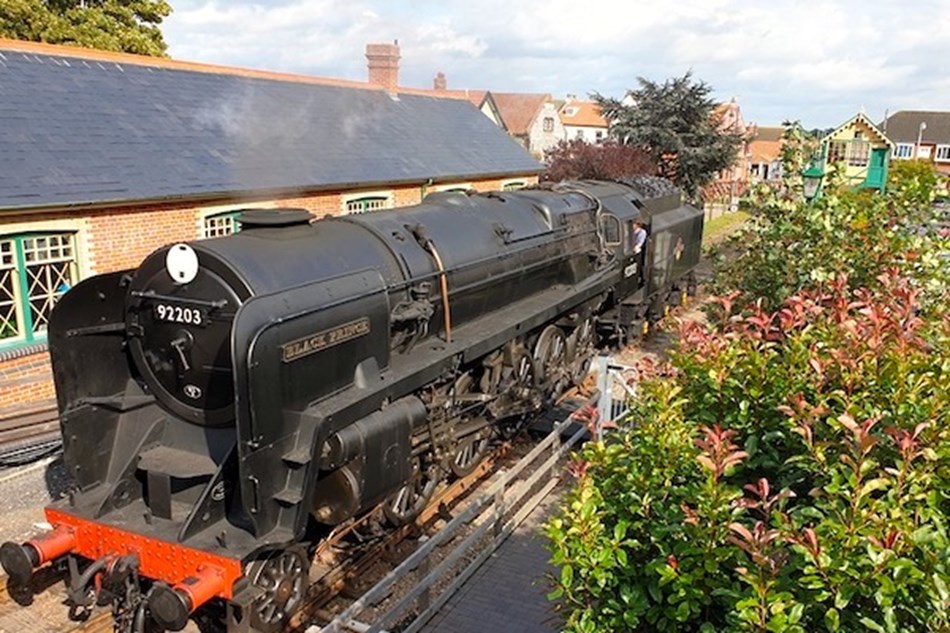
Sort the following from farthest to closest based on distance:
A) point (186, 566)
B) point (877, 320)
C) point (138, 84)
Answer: point (138, 84)
point (186, 566)
point (877, 320)

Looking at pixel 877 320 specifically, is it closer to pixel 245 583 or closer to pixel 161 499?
pixel 245 583

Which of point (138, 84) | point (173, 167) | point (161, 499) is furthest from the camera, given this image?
point (138, 84)

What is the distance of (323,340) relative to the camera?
5.87m

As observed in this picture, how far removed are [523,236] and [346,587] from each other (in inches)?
189

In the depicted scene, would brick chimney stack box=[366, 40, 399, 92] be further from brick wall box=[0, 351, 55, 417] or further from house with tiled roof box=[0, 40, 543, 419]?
brick wall box=[0, 351, 55, 417]

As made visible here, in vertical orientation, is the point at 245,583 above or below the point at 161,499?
below

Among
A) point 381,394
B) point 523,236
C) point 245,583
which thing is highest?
point 523,236

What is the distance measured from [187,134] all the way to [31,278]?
4692 millimetres

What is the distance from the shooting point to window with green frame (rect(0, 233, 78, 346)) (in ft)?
36.2

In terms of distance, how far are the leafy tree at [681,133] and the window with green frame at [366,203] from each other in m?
18.8

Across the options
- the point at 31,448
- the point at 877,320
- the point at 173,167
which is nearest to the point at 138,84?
the point at 173,167

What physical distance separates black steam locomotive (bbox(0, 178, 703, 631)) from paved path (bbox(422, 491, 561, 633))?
3.30 ft

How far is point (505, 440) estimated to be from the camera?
992cm

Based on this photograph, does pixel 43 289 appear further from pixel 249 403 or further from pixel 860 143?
pixel 860 143
